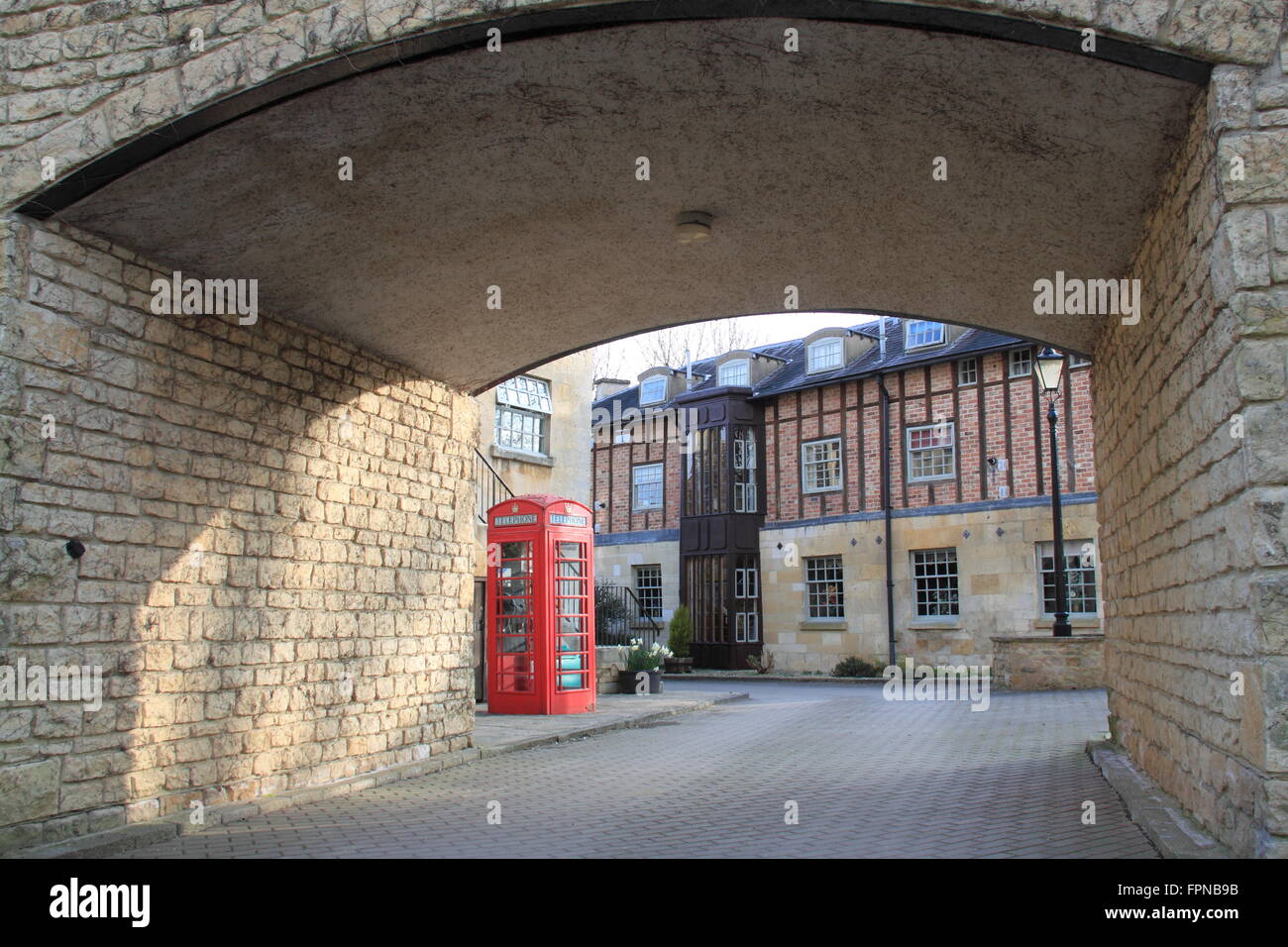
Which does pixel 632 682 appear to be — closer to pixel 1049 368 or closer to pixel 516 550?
pixel 516 550

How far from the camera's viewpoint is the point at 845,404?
24594 mm

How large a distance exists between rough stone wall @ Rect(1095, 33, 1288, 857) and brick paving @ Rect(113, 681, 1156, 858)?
101 centimetres

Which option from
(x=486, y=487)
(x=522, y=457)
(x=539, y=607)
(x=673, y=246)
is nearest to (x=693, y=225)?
(x=673, y=246)

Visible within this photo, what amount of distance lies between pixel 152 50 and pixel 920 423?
19.6 metres

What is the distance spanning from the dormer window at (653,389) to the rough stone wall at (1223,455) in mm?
24630

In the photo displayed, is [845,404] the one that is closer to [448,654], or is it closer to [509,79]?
[448,654]

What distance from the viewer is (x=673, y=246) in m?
7.56

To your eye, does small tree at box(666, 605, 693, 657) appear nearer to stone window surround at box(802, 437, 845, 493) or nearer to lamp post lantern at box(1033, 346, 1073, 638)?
stone window surround at box(802, 437, 845, 493)

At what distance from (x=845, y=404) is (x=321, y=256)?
1885 centimetres

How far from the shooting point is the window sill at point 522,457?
17078 millimetres

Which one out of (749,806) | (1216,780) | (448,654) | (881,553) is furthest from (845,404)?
(1216,780)

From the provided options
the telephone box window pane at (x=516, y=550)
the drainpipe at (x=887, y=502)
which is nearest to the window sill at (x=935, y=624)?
the drainpipe at (x=887, y=502)

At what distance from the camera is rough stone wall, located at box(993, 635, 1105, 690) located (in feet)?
54.1

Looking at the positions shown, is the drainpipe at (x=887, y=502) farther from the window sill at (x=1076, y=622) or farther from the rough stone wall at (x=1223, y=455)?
the rough stone wall at (x=1223, y=455)
